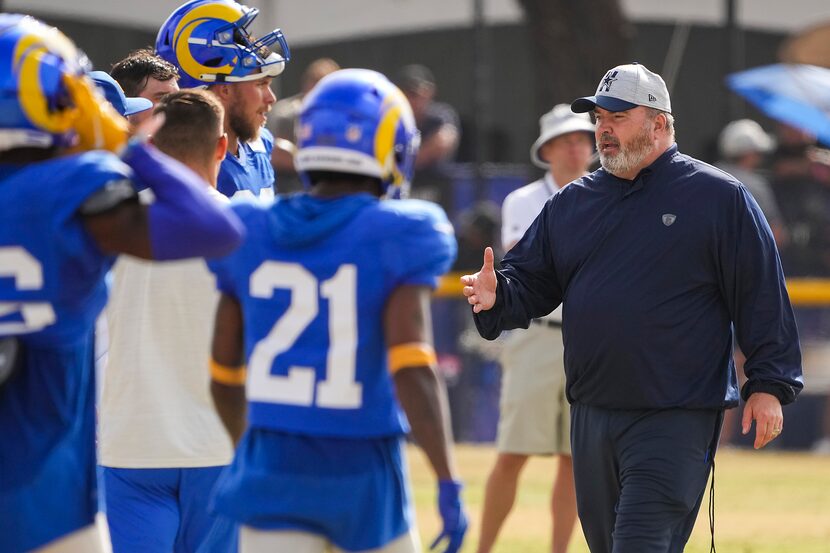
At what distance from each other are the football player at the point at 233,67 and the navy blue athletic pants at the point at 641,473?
1800mm

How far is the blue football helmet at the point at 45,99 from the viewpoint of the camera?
422 cm

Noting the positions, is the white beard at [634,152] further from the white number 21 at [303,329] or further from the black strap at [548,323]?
the black strap at [548,323]

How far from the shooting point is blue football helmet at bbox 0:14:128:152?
422 centimetres

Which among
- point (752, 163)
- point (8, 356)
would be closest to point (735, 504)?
point (752, 163)

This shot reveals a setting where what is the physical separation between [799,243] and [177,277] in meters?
9.43

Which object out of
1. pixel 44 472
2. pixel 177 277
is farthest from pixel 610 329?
pixel 44 472

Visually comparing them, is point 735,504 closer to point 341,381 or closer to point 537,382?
point 537,382

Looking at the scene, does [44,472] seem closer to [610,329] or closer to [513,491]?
[610,329]

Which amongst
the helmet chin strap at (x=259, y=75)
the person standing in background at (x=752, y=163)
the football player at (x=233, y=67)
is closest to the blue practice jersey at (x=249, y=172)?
the football player at (x=233, y=67)

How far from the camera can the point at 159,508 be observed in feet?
18.9

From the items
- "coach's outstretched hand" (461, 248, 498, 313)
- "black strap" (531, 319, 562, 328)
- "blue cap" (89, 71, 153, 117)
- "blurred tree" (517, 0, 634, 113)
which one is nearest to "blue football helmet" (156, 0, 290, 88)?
"blue cap" (89, 71, 153, 117)

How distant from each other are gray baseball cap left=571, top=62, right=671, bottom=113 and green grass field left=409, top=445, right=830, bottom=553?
142 inches

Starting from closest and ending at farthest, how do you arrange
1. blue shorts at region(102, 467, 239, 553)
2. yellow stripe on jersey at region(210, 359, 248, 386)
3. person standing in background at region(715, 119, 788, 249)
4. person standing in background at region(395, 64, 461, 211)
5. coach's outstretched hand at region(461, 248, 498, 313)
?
yellow stripe on jersey at region(210, 359, 248, 386), blue shorts at region(102, 467, 239, 553), coach's outstretched hand at region(461, 248, 498, 313), person standing in background at region(715, 119, 788, 249), person standing in background at region(395, 64, 461, 211)

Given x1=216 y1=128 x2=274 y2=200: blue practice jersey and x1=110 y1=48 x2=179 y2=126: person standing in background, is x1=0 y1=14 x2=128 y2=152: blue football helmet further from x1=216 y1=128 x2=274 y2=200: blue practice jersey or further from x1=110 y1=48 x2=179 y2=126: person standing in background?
x1=110 y1=48 x2=179 y2=126: person standing in background
